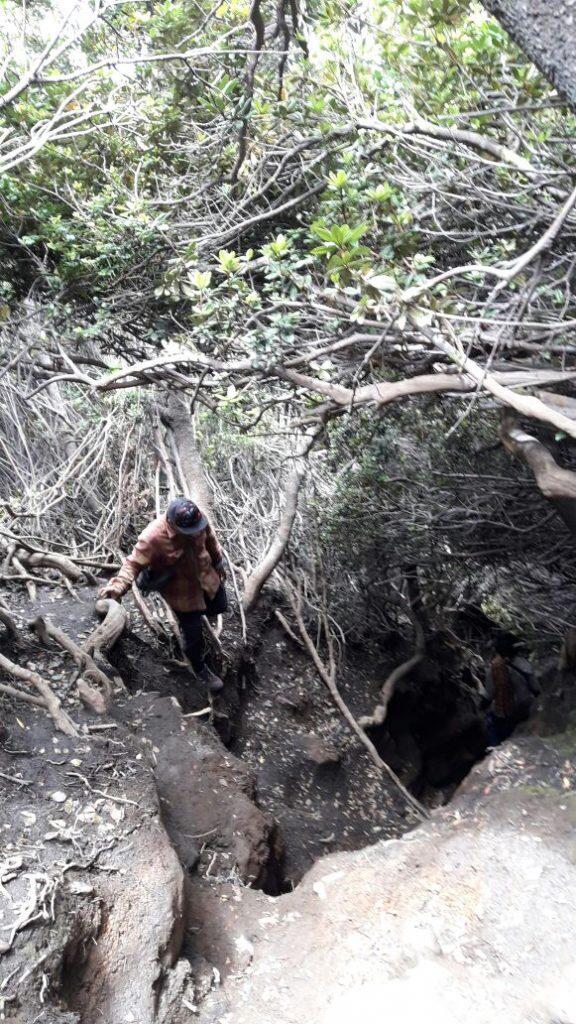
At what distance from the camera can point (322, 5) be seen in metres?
4.14

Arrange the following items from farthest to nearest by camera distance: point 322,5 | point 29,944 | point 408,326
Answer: point 322,5, point 408,326, point 29,944

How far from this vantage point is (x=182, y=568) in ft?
17.6

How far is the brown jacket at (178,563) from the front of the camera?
5.14m

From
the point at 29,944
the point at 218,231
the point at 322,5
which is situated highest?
the point at 322,5

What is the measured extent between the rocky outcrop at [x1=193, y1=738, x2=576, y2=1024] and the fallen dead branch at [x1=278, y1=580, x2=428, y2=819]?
283 centimetres

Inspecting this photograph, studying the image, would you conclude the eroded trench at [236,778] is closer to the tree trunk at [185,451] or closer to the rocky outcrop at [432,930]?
the rocky outcrop at [432,930]

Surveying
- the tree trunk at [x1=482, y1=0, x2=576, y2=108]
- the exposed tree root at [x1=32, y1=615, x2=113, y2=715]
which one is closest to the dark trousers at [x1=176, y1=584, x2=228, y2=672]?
the exposed tree root at [x1=32, y1=615, x2=113, y2=715]

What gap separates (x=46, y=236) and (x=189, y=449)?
2.67 m

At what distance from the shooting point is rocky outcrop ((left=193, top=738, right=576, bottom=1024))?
2.71 metres

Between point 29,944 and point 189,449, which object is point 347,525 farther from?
point 29,944

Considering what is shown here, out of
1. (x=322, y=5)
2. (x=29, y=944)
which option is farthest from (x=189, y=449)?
(x=29, y=944)

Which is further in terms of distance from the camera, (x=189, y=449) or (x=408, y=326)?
(x=189, y=449)

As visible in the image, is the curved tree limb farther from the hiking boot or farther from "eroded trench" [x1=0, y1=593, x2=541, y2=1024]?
the hiking boot

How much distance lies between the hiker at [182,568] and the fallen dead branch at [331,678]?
1.61m
